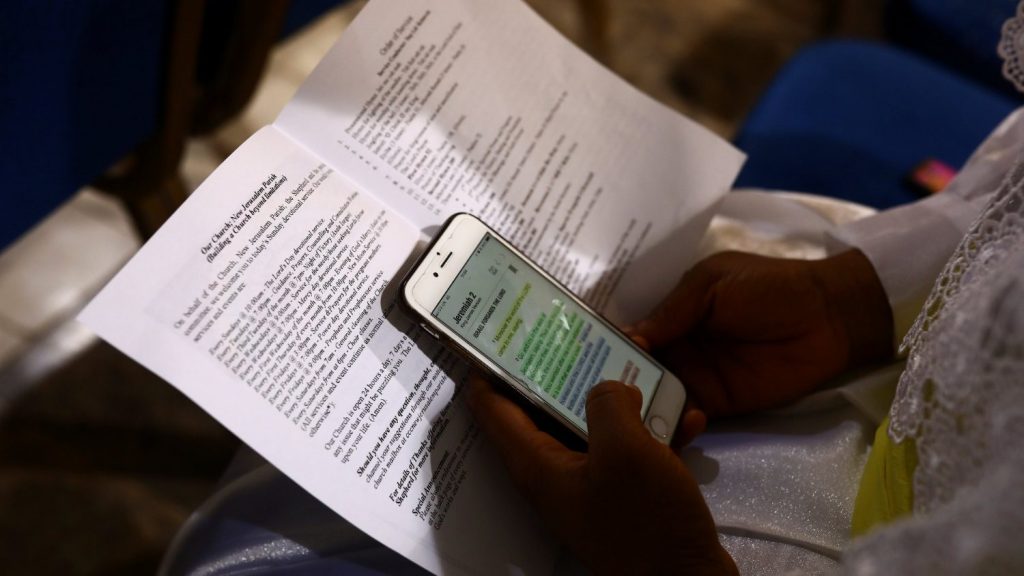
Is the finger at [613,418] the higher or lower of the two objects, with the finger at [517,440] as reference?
higher

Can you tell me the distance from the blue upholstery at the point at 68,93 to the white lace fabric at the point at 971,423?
534 mm

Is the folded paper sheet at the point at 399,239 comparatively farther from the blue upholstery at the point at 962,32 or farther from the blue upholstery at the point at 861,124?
the blue upholstery at the point at 962,32

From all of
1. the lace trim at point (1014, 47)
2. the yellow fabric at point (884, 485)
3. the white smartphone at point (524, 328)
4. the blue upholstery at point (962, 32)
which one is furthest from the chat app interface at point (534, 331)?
the blue upholstery at point (962, 32)

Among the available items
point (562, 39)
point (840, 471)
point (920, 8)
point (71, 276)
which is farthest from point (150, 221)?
point (920, 8)

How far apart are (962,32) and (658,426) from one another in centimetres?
73

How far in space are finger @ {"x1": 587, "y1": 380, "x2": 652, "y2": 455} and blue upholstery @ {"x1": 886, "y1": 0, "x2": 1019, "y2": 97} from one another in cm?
74

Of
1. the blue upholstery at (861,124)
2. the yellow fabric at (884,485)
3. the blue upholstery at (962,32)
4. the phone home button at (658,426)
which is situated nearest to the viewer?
the yellow fabric at (884,485)

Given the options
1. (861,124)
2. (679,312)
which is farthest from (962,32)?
(679,312)

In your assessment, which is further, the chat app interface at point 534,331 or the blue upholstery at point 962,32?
the blue upholstery at point 962,32

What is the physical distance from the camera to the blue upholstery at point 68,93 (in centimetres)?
49

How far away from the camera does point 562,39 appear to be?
548 mm

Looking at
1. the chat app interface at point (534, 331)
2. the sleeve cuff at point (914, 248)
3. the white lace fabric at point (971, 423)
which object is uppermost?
the white lace fabric at point (971, 423)

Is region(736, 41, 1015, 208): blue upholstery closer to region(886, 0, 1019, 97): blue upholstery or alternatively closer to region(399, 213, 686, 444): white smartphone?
region(886, 0, 1019, 97): blue upholstery

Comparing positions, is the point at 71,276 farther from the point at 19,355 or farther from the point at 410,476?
A: the point at 410,476
